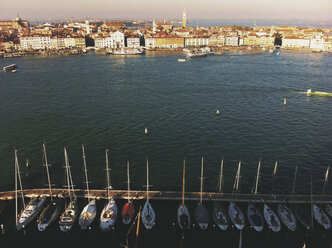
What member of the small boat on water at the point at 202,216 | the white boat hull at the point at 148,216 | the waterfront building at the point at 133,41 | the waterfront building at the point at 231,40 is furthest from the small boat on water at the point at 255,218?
the waterfront building at the point at 231,40

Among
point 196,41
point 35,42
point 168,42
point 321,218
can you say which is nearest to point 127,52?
point 168,42

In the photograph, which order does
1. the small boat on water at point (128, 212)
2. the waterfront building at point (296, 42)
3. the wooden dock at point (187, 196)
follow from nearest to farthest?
the small boat on water at point (128, 212) < the wooden dock at point (187, 196) < the waterfront building at point (296, 42)

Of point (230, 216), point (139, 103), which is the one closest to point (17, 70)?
point (139, 103)

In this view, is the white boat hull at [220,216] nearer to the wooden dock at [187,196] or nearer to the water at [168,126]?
the wooden dock at [187,196]

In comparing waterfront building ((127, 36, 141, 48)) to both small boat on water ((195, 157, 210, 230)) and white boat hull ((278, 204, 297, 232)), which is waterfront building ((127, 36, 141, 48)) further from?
white boat hull ((278, 204, 297, 232))

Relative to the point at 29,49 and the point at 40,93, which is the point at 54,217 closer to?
the point at 40,93

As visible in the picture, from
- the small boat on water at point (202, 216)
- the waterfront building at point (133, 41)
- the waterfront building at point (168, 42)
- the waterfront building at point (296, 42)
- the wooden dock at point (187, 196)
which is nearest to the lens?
the small boat on water at point (202, 216)

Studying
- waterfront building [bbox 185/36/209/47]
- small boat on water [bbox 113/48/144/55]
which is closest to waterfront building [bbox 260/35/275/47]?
waterfront building [bbox 185/36/209/47]
